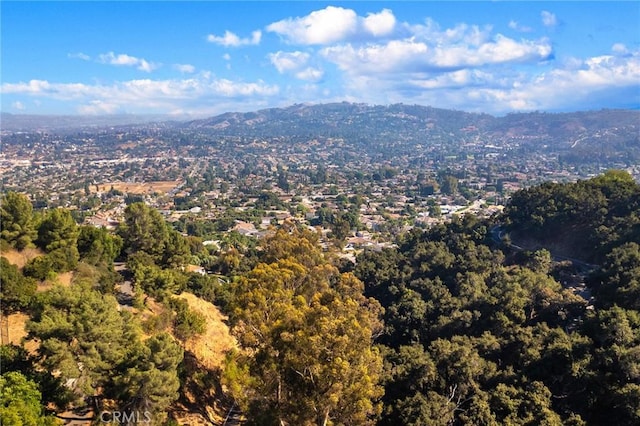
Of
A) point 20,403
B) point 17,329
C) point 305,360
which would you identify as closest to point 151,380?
point 20,403

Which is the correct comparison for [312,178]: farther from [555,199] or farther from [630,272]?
[630,272]

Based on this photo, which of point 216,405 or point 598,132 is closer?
point 216,405

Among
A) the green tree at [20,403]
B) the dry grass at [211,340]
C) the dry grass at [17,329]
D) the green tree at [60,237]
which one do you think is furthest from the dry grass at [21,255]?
the green tree at [20,403]

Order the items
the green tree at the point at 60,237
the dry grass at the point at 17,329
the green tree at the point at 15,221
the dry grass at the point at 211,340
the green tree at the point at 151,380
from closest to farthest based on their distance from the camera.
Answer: the green tree at the point at 151,380 < the dry grass at the point at 17,329 < the dry grass at the point at 211,340 < the green tree at the point at 15,221 < the green tree at the point at 60,237

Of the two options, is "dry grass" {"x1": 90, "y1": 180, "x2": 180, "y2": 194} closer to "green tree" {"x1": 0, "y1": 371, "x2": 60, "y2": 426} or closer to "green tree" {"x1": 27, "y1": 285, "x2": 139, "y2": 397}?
"green tree" {"x1": 27, "y1": 285, "x2": 139, "y2": 397}

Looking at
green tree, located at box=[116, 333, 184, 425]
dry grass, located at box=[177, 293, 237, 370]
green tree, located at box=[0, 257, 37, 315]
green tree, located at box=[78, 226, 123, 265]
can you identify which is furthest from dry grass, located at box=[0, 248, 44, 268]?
green tree, located at box=[116, 333, 184, 425]

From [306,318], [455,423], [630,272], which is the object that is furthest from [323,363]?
[630,272]

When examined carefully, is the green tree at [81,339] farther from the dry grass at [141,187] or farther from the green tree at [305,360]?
the dry grass at [141,187]
